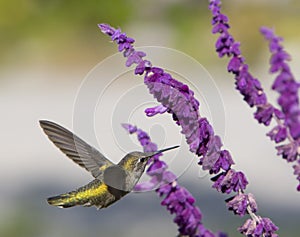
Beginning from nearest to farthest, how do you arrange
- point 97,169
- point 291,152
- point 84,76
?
point 291,152
point 97,169
point 84,76

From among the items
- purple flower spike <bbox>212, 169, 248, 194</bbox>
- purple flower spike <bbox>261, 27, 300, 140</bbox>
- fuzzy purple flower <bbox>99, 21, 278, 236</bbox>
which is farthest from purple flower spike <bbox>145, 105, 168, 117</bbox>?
purple flower spike <bbox>261, 27, 300, 140</bbox>

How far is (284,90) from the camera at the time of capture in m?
2.01

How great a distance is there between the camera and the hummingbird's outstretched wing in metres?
2.91

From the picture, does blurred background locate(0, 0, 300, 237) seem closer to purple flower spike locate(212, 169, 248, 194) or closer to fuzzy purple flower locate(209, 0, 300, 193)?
purple flower spike locate(212, 169, 248, 194)

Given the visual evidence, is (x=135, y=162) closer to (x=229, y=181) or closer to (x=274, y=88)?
(x=229, y=181)

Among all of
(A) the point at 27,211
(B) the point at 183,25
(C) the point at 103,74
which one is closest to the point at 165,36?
(B) the point at 183,25

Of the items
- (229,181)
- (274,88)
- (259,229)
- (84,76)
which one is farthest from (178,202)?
(84,76)

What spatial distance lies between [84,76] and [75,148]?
416 inches

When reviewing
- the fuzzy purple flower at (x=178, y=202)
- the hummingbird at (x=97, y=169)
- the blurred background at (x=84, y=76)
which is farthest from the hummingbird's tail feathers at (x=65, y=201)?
the blurred background at (x=84, y=76)

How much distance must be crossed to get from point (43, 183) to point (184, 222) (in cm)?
880

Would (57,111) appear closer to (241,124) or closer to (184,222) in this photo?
(241,124)

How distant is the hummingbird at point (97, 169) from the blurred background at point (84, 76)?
21.9 ft

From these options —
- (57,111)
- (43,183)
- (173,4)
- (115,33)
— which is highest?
(173,4)

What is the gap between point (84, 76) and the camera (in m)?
13.5
